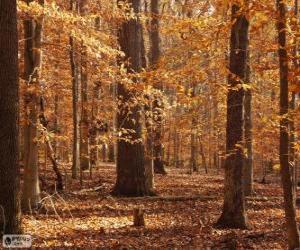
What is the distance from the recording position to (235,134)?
1114cm

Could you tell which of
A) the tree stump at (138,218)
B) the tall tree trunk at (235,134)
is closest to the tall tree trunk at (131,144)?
the tree stump at (138,218)

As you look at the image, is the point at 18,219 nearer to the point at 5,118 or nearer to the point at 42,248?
the point at 42,248

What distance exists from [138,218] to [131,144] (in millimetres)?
4387

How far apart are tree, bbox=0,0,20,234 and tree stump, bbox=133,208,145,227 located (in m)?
3.48

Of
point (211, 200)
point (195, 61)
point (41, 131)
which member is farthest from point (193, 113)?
point (211, 200)

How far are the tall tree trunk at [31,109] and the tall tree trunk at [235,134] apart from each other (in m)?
4.72

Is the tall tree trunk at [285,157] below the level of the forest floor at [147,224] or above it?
above

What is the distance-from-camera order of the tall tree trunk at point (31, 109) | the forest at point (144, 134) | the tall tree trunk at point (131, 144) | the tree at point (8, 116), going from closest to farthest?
the tree at point (8, 116) → the forest at point (144, 134) → the tall tree trunk at point (31, 109) → the tall tree trunk at point (131, 144)

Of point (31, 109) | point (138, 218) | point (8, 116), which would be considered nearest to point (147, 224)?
point (138, 218)

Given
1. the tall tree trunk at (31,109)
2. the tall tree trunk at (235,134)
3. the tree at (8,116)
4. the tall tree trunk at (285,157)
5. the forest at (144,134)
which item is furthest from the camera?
the tall tree trunk at (31,109)

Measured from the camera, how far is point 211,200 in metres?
15.8

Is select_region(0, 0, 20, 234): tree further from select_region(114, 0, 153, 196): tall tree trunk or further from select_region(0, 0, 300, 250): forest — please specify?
select_region(114, 0, 153, 196): tall tree trunk

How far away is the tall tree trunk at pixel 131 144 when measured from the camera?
597 inches

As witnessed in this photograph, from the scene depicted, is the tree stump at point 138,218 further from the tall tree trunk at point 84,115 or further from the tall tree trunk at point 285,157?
the tall tree trunk at point 84,115
